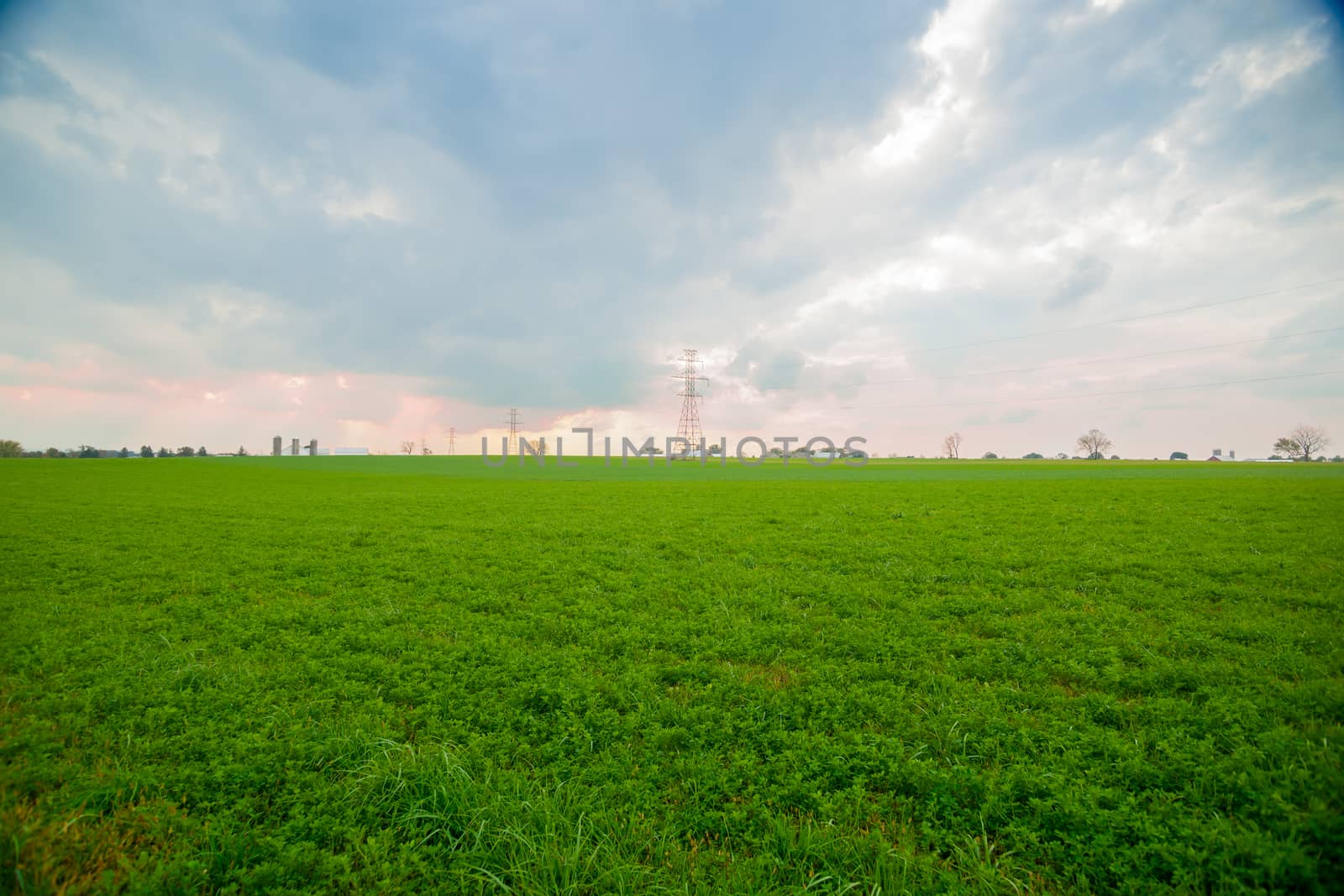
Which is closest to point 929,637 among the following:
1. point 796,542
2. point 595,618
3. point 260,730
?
point 595,618

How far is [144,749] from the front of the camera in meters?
5.50

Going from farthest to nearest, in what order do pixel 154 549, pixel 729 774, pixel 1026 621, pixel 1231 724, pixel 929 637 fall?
1. pixel 154 549
2. pixel 1026 621
3. pixel 929 637
4. pixel 1231 724
5. pixel 729 774

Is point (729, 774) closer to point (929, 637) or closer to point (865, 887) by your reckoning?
point (865, 887)

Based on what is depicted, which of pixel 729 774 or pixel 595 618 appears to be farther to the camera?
pixel 595 618

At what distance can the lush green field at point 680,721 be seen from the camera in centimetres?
416

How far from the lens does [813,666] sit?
7645 mm

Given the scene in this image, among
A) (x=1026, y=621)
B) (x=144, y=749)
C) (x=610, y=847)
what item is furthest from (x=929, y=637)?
(x=144, y=749)

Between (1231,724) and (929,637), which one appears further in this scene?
(929,637)

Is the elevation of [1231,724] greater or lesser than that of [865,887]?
greater

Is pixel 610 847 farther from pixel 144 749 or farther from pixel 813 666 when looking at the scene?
pixel 144 749

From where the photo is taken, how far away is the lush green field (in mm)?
4164

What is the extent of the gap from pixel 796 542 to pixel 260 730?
1305 centimetres

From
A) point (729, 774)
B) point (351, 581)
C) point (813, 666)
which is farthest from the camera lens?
point (351, 581)

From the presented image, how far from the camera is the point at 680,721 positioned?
6.27 m
